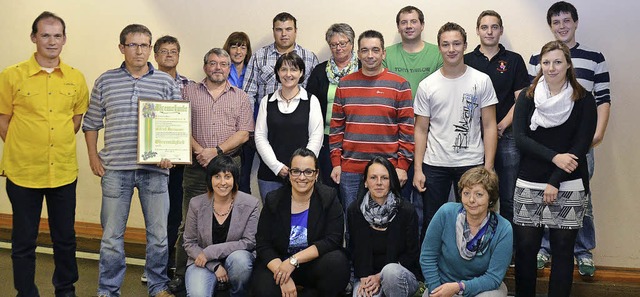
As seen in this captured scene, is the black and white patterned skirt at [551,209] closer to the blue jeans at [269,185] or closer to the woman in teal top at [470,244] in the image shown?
the woman in teal top at [470,244]

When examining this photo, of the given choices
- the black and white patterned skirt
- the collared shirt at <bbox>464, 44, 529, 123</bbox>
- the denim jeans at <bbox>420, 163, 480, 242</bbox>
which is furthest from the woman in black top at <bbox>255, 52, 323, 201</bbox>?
the black and white patterned skirt

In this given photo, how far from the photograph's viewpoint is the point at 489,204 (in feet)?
11.6

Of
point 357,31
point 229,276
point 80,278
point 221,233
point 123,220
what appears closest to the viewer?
point 229,276

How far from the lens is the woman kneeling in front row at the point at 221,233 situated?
3883mm

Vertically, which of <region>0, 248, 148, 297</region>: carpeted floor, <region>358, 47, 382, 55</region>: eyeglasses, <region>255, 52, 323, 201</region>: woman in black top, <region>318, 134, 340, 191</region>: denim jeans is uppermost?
<region>358, 47, 382, 55</region>: eyeglasses

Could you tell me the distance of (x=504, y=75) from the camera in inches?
171

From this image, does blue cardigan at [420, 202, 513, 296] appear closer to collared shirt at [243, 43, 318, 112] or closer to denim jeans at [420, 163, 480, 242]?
denim jeans at [420, 163, 480, 242]

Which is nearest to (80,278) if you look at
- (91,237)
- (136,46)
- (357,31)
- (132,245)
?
(132,245)

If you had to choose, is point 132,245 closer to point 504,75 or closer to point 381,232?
point 381,232

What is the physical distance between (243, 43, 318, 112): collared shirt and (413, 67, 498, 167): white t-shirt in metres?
1.01

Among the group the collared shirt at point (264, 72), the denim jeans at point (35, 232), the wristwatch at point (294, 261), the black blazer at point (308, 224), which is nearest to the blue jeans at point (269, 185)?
the black blazer at point (308, 224)

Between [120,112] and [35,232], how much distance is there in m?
0.81

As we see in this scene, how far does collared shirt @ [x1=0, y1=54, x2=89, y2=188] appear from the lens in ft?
13.0

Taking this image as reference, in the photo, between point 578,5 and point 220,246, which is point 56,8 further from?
point 578,5
